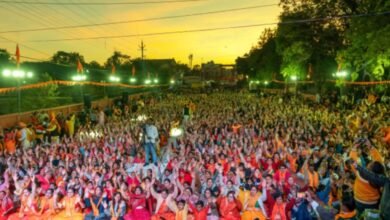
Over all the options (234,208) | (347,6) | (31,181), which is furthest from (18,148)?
(347,6)

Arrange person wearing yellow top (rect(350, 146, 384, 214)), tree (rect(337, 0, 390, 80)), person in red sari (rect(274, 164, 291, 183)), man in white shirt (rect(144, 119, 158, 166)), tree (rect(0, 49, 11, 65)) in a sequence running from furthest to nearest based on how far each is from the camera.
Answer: tree (rect(0, 49, 11, 65)) → tree (rect(337, 0, 390, 80)) → man in white shirt (rect(144, 119, 158, 166)) → person in red sari (rect(274, 164, 291, 183)) → person wearing yellow top (rect(350, 146, 384, 214))

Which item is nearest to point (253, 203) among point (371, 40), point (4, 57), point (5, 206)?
point (5, 206)

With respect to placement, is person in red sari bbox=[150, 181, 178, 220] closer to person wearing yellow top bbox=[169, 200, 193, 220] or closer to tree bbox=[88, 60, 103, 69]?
person wearing yellow top bbox=[169, 200, 193, 220]

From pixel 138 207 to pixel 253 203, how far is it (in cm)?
242

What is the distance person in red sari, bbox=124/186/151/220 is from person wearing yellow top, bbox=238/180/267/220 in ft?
6.65

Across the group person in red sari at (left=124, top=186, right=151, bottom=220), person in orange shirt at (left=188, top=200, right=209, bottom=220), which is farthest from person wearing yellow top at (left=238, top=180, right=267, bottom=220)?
person in red sari at (left=124, top=186, right=151, bottom=220)

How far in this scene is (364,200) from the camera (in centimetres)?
669

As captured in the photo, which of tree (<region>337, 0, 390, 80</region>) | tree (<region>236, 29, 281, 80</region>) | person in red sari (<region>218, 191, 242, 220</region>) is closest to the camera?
person in red sari (<region>218, 191, 242, 220</region>)

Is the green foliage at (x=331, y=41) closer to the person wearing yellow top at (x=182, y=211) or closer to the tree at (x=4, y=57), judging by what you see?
the person wearing yellow top at (x=182, y=211)

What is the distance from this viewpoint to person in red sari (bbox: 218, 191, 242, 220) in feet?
27.4

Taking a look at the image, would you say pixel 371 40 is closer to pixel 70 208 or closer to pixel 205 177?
pixel 205 177

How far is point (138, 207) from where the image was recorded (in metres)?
8.52

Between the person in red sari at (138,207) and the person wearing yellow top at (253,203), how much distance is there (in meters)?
2.03

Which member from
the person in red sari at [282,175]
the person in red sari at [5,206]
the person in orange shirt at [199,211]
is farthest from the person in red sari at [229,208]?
the person in red sari at [5,206]
